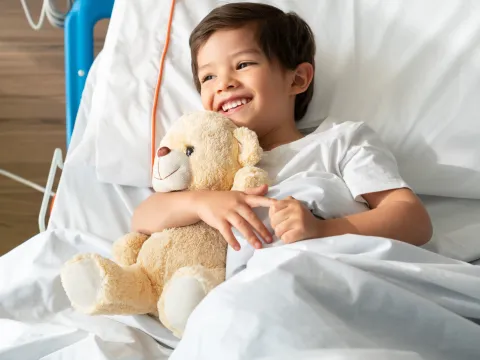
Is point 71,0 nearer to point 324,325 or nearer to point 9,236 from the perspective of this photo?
point 9,236

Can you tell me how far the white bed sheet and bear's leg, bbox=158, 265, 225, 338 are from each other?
64 millimetres

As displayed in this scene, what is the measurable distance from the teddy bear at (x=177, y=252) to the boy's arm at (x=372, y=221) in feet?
0.33

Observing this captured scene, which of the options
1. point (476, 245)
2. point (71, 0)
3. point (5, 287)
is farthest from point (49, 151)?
point (476, 245)

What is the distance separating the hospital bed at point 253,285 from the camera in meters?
0.68

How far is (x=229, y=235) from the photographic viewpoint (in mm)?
898

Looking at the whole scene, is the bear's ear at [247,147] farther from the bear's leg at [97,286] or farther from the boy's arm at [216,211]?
the bear's leg at [97,286]

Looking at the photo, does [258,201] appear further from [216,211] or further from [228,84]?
[228,84]

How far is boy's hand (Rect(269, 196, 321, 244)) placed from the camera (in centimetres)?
84

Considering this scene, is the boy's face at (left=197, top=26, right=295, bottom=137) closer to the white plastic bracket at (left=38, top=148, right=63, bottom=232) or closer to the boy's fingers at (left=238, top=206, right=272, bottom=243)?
the boy's fingers at (left=238, top=206, right=272, bottom=243)

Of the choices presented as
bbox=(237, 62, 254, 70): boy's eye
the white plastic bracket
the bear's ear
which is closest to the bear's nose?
the bear's ear

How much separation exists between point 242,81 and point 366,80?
0.83 ft

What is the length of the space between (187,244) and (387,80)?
1.59ft

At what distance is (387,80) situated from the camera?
116cm

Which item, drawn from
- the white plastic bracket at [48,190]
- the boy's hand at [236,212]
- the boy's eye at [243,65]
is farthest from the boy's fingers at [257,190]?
the white plastic bracket at [48,190]
